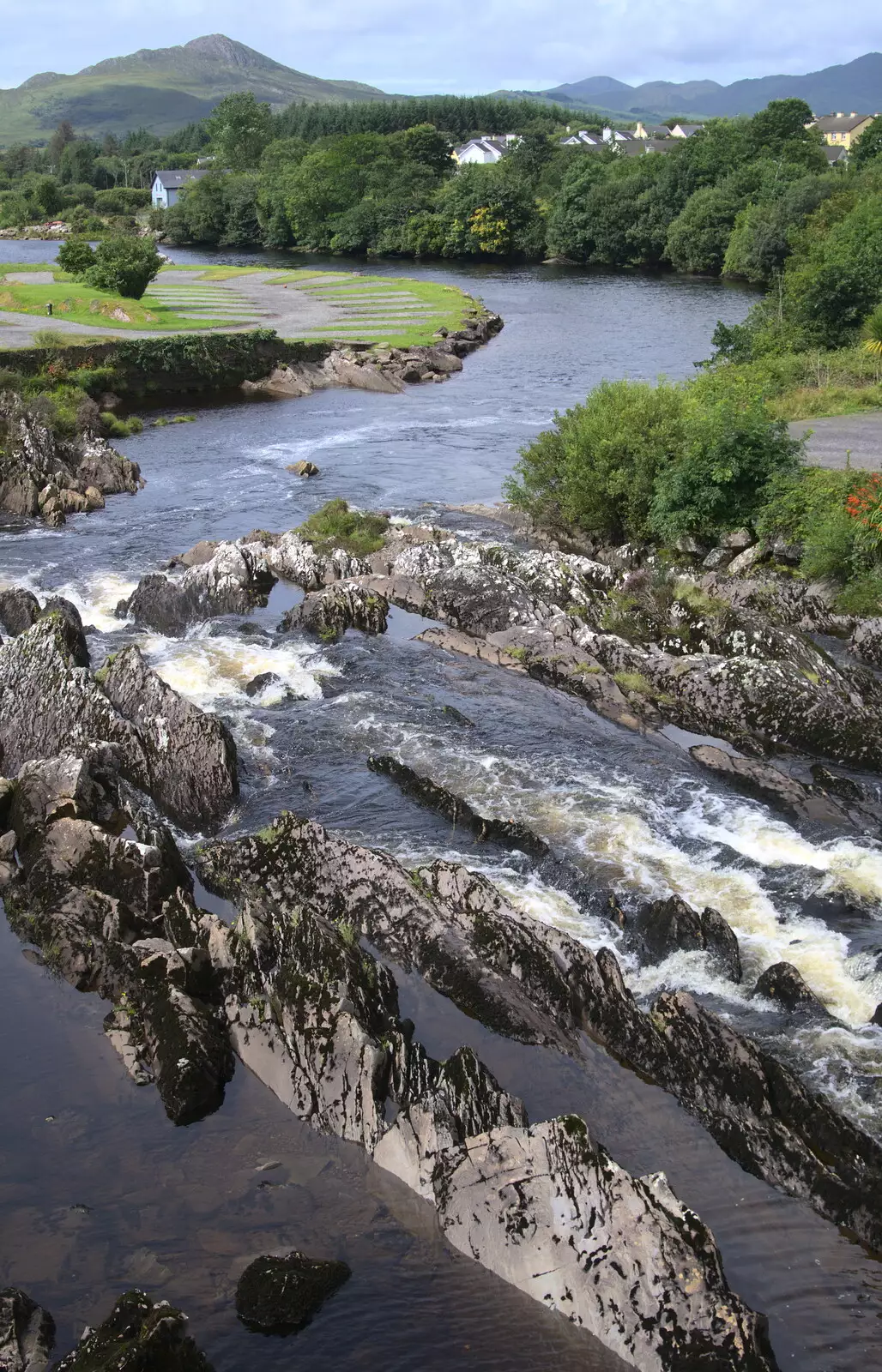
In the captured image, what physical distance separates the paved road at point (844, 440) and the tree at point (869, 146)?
85.9m

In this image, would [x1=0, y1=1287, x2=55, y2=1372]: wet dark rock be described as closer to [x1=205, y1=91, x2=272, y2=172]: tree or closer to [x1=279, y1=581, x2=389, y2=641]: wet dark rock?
[x1=279, y1=581, x2=389, y2=641]: wet dark rock

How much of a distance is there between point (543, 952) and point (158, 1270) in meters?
7.08

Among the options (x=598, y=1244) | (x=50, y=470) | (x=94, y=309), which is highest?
(x=94, y=309)

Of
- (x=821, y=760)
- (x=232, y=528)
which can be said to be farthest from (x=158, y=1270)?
(x=232, y=528)

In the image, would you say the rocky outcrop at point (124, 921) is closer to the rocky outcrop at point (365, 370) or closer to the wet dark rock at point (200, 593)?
the wet dark rock at point (200, 593)

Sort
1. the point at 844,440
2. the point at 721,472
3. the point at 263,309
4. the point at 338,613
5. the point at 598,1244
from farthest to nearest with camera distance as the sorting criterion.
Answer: the point at 263,309
the point at 844,440
the point at 721,472
the point at 338,613
the point at 598,1244

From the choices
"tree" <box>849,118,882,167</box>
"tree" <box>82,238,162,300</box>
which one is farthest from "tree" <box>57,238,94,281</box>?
"tree" <box>849,118,882,167</box>

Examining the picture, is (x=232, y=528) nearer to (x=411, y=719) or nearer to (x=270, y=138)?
(x=411, y=719)

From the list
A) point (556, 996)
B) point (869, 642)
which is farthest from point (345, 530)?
point (556, 996)

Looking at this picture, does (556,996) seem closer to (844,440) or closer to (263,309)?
(844,440)

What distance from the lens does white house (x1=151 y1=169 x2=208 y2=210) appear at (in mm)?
178625

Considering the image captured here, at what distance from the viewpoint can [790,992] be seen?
17016 mm

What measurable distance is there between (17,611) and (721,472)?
69.0 ft

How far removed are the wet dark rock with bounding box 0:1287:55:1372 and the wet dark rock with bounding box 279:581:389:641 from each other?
2107cm
